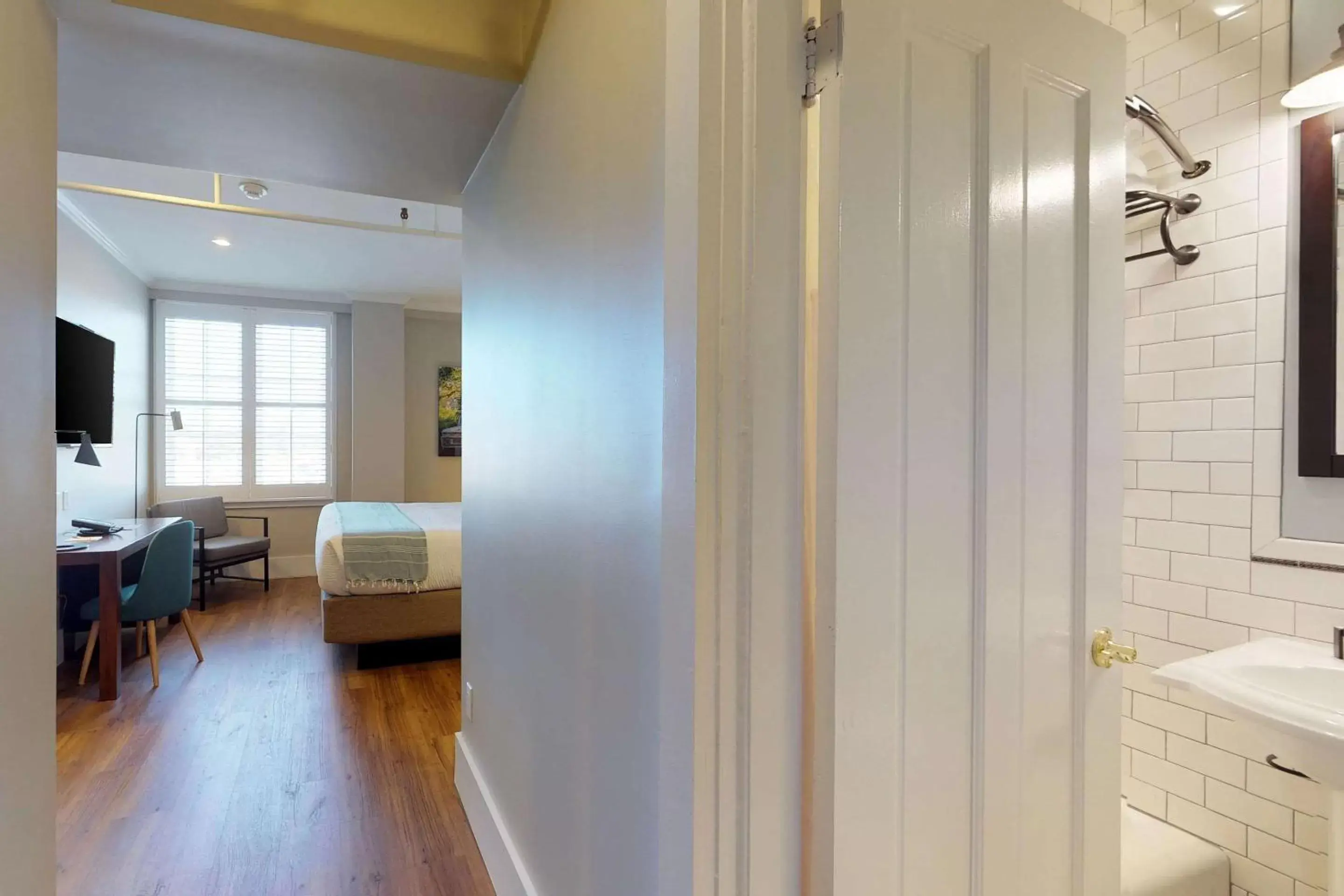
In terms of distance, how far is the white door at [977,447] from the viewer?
2.66 feet

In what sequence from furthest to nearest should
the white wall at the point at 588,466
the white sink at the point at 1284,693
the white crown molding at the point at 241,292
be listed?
the white crown molding at the point at 241,292 < the white sink at the point at 1284,693 < the white wall at the point at 588,466

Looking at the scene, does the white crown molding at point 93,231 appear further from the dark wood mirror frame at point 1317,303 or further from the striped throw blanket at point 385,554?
the dark wood mirror frame at point 1317,303

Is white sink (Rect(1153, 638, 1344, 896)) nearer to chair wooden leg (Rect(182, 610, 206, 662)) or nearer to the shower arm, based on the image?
the shower arm

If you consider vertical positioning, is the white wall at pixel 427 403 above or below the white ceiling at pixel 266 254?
below

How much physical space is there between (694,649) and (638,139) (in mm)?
770

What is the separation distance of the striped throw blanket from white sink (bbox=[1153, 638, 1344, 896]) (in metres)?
3.33

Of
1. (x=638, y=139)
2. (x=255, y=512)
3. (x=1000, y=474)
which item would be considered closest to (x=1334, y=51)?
(x=1000, y=474)

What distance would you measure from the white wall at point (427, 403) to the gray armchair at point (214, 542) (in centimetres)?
138

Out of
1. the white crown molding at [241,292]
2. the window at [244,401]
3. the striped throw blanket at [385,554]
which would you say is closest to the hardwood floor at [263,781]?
the striped throw blanket at [385,554]

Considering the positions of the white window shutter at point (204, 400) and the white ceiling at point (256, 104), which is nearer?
the white ceiling at point (256, 104)

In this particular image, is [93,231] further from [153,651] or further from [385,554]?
[385,554]

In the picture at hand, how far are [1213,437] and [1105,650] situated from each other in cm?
80

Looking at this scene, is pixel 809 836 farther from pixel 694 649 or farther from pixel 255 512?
pixel 255 512

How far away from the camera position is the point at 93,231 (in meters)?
4.00
